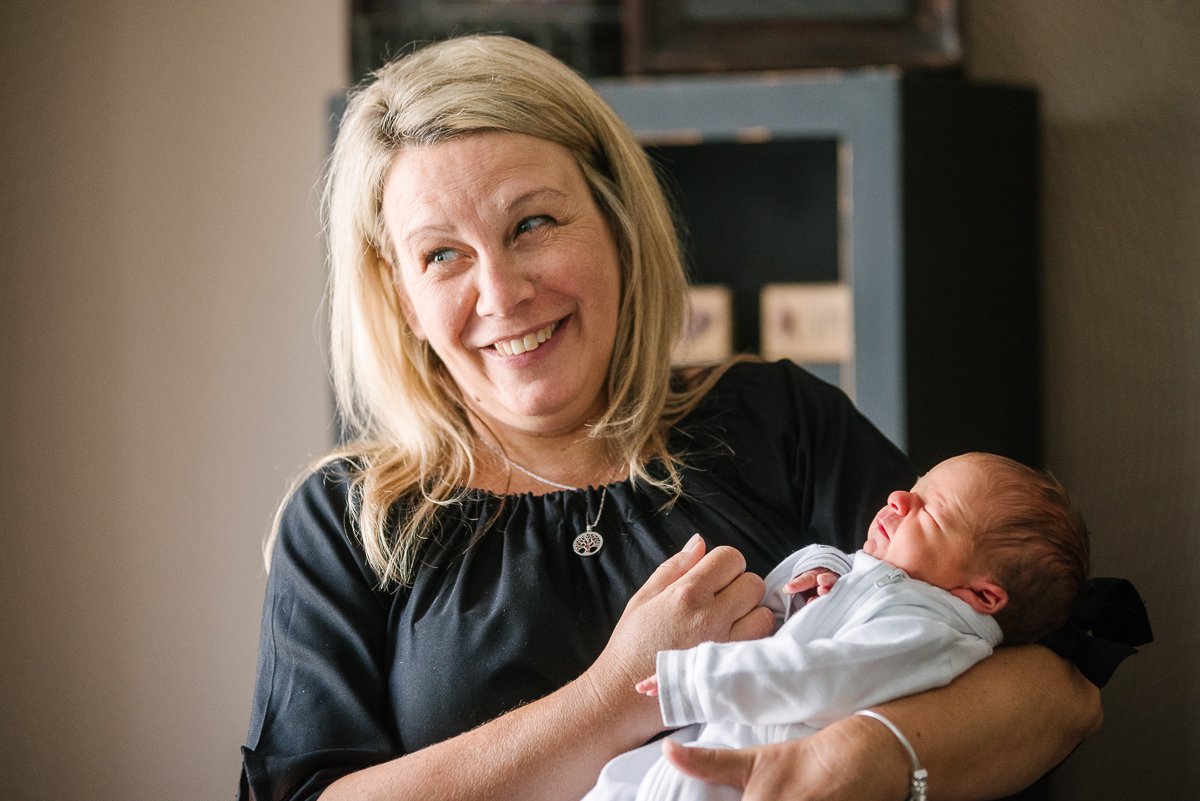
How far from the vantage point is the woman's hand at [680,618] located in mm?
1146

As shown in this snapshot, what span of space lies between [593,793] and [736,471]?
46cm

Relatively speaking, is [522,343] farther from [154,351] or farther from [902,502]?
[154,351]

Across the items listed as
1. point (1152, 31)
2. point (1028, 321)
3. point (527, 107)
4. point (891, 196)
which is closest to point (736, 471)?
point (527, 107)

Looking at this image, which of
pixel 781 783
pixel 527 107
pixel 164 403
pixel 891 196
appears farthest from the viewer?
pixel 164 403

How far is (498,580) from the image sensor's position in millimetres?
1333

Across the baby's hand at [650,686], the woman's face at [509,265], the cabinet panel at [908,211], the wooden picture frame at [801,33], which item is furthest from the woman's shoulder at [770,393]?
the wooden picture frame at [801,33]

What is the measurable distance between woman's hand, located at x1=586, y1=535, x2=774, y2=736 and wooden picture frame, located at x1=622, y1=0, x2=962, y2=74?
5.22 ft

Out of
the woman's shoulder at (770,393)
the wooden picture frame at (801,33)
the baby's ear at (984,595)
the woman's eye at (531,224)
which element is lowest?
the baby's ear at (984,595)

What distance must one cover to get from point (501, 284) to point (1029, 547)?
666 mm

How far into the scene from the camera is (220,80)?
2.70 m

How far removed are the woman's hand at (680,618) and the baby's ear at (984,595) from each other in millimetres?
202

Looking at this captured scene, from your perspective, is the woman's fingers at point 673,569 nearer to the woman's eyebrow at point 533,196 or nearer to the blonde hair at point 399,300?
the blonde hair at point 399,300

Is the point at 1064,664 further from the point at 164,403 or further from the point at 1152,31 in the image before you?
the point at 164,403

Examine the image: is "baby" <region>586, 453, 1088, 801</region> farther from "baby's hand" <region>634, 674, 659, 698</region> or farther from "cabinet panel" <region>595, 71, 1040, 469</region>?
"cabinet panel" <region>595, 71, 1040, 469</region>
